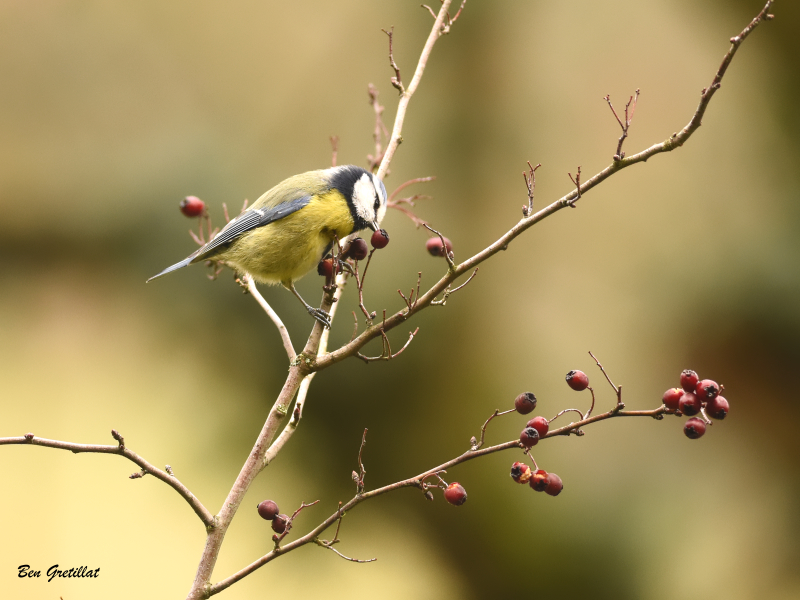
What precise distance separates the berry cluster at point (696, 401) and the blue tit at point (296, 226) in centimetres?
96

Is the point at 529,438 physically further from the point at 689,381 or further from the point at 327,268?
the point at 327,268

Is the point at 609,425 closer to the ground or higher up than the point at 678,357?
closer to the ground

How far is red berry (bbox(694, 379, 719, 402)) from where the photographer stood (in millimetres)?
989

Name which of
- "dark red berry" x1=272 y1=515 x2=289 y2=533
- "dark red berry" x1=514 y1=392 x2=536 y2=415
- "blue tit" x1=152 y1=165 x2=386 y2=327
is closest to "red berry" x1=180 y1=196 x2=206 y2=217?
"blue tit" x1=152 y1=165 x2=386 y2=327

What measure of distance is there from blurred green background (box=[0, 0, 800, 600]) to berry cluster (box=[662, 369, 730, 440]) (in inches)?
63.1

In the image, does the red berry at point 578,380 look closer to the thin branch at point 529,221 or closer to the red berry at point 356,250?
the thin branch at point 529,221

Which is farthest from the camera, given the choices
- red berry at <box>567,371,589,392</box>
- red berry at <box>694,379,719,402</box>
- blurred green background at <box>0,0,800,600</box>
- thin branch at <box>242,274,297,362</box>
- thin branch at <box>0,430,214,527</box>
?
blurred green background at <box>0,0,800,600</box>

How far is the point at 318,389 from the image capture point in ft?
9.11

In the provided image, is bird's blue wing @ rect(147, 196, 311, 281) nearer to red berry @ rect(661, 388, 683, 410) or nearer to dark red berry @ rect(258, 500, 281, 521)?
dark red berry @ rect(258, 500, 281, 521)

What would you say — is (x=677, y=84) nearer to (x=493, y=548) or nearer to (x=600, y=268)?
(x=600, y=268)

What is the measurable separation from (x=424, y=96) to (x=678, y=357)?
67.1 inches

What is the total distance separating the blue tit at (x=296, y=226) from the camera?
5.87ft

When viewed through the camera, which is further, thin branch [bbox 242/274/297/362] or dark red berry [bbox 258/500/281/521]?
thin branch [bbox 242/274/297/362]

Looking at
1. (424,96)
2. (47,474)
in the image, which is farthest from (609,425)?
→ (47,474)
